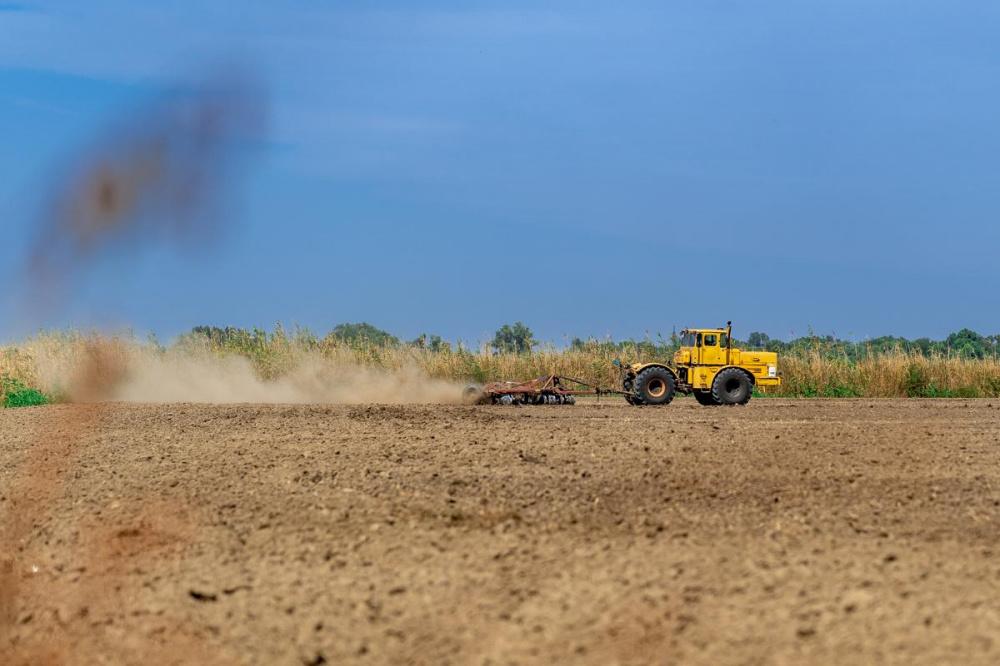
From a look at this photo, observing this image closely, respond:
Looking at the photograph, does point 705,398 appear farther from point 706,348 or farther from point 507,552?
point 507,552

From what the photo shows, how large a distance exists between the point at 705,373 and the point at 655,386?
1351 millimetres

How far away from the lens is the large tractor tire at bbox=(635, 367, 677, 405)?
27000mm

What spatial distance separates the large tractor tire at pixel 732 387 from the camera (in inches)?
1081

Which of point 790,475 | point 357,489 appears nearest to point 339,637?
point 357,489

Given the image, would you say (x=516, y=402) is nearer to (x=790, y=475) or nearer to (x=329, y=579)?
(x=790, y=475)

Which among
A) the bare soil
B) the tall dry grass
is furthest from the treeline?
the bare soil

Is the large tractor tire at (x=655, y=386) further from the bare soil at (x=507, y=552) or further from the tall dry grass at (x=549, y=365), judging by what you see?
the bare soil at (x=507, y=552)

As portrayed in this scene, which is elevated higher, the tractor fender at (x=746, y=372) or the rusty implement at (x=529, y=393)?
the tractor fender at (x=746, y=372)

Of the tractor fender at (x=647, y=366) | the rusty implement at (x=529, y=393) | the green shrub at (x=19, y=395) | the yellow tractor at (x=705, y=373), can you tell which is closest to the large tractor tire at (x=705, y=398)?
the yellow tractor at (x=705, y=373)

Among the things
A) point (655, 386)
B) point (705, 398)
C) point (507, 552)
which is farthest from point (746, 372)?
point (507, 552)

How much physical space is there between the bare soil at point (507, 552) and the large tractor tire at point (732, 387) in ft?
37.0

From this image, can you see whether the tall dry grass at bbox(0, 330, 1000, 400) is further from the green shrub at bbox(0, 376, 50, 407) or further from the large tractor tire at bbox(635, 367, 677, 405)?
the large tractor tire at bbox(635, 367, 677, 405)

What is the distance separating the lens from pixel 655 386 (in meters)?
27.3

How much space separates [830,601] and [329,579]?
3302mm
